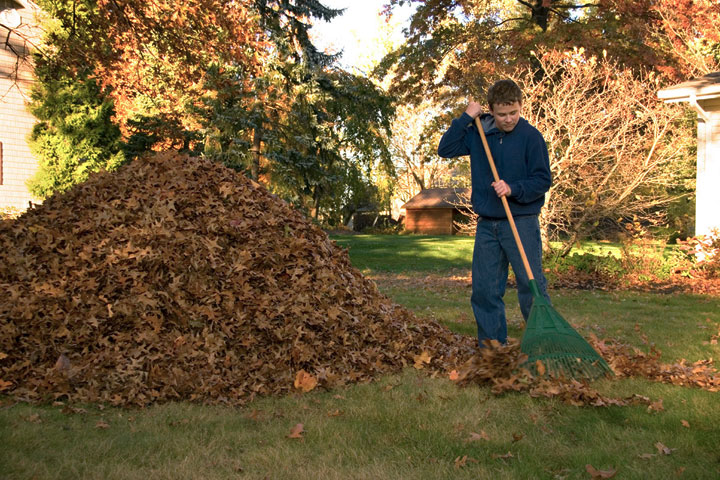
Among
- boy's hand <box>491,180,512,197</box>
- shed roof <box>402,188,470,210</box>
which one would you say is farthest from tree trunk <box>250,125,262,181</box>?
shed roof <box>402,188,470,210</box>

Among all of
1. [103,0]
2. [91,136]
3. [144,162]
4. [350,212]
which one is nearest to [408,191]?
[350,212]

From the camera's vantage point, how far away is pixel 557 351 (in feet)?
12.8

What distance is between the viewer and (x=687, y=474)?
2.74m

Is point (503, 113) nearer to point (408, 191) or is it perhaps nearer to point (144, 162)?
point (144, 162)

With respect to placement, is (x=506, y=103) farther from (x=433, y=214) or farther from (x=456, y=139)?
(x=433, y=214)

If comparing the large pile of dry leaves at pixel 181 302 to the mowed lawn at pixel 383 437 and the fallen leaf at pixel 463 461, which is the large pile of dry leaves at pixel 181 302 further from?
the fallen leaf at pixel 463 461

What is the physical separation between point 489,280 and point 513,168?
0.80 metres

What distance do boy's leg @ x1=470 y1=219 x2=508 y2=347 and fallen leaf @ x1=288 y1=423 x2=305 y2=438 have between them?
164 centimetres

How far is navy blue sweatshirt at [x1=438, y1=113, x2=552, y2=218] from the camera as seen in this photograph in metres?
4.25

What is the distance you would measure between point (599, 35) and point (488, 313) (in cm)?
1482

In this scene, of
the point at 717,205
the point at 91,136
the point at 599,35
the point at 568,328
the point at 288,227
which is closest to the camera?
the point at 568,328

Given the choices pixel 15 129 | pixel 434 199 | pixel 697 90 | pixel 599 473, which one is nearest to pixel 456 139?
pixel 599 473

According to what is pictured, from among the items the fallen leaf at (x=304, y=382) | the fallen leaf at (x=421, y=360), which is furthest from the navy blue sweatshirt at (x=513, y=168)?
the fallen leaf at (x=304, y=382)

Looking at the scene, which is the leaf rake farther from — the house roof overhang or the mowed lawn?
the house roof overhang
